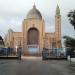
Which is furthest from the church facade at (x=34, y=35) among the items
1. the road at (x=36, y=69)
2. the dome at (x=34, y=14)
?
the road at (x=36, y=69)

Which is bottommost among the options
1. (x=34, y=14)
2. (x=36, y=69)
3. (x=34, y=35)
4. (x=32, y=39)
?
(x=36, y=69)

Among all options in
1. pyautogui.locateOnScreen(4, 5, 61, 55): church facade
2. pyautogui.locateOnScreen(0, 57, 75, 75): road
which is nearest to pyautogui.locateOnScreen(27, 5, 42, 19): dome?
pyautogui.locateOnScreen(4, 5, 61, 55): church facade

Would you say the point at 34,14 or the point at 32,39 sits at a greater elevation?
the point at 34,14

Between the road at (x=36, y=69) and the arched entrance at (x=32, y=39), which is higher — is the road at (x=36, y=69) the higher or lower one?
the lower one

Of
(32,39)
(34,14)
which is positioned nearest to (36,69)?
(32,39)

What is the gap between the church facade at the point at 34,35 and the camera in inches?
4008

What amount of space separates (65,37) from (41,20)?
79.2 meters

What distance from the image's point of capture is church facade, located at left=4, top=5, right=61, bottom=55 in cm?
10181

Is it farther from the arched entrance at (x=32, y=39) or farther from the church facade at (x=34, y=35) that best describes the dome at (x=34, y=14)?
the arched entrance at (x=32, y=39)

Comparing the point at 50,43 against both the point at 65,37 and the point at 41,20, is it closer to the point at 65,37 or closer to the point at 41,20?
the point at 41,20

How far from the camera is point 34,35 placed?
4109 inches

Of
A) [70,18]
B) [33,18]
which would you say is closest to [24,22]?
[33,18]

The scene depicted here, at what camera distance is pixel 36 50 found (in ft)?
325

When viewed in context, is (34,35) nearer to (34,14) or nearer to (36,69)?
(34,14)
